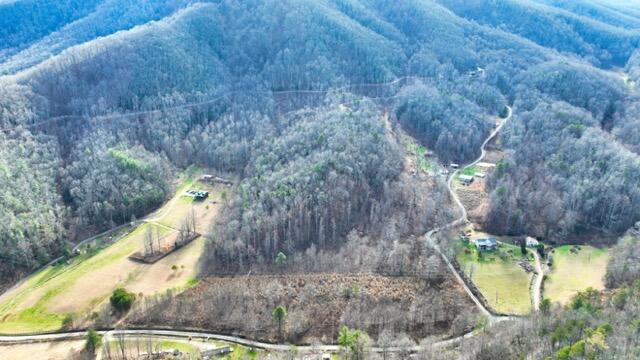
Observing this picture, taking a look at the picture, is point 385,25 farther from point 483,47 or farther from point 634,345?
point 634,345

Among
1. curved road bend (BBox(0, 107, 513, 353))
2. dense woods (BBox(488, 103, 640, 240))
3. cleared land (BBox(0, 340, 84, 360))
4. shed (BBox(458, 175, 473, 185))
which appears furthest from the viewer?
shed (BBox(458, 175, 473, 185))

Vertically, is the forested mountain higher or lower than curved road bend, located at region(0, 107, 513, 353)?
higher

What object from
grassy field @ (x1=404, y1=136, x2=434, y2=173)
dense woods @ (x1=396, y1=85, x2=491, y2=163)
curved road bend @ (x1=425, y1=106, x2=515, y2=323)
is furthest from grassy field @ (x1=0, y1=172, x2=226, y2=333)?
dense woods @ (x1=396, y1=85, x2=491, y2=163)

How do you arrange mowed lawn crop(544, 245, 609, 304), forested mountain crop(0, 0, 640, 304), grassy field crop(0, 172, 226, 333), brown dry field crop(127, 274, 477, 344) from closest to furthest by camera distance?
brown dry field crop(127, 274, 477, 344) < grassy field crop(0, 172, 226, 333) < mowed lawn crop(544, 245, 609, 304) < forested mountain crop(0, 0, 640, 304)

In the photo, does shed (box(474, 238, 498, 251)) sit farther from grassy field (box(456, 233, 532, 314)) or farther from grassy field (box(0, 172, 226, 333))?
grassy field (box(0, 172, 226, 333))

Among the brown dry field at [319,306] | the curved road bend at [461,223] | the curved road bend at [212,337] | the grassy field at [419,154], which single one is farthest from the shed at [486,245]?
the grassy field at [419,154]

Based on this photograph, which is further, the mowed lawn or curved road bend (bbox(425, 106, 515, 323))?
the mowed lawn
